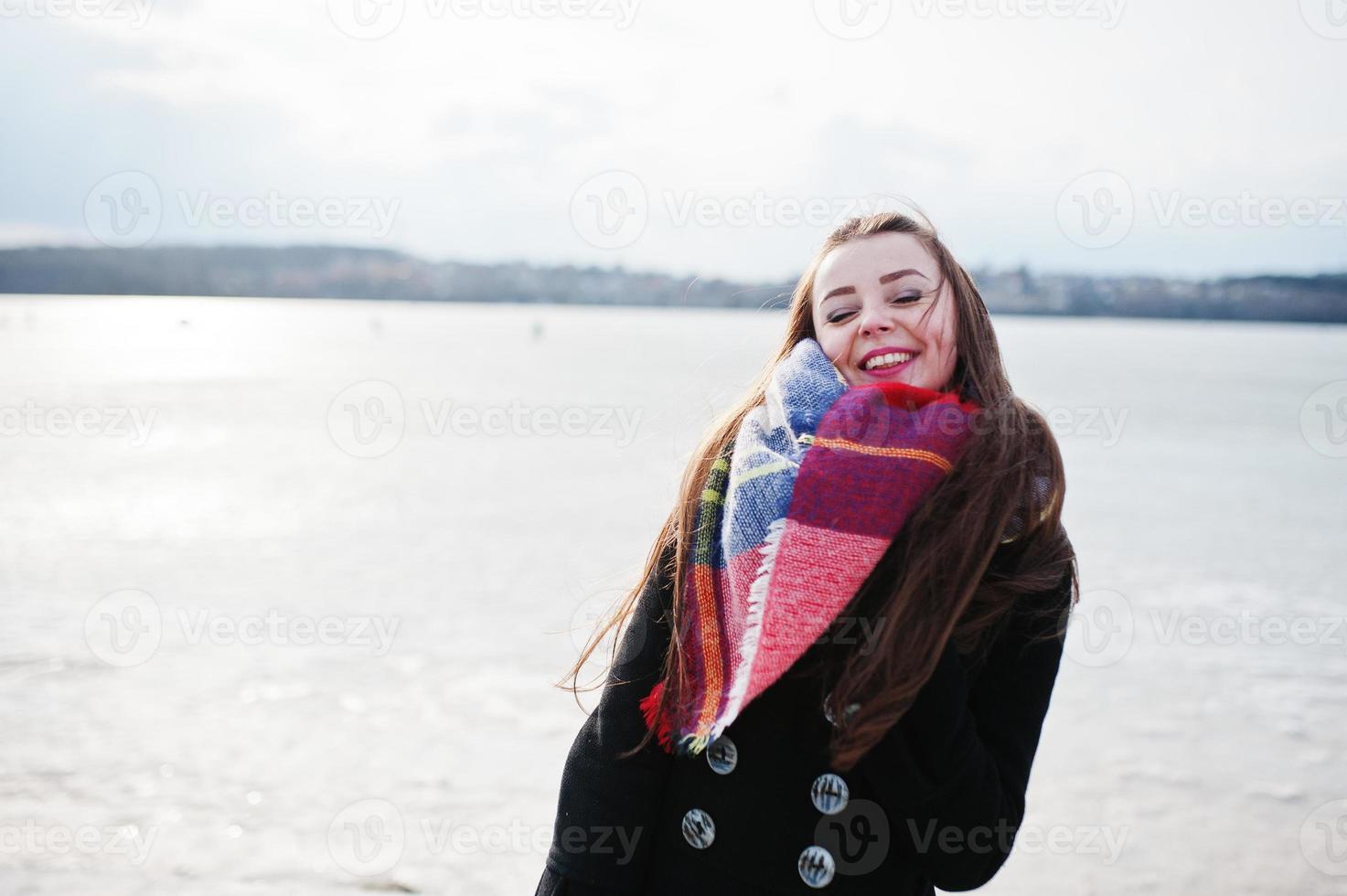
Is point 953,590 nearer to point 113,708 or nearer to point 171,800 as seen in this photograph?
point 171,800

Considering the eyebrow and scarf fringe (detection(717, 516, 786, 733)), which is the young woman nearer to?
scarf fringe (detection(717, 516, 786, 733))

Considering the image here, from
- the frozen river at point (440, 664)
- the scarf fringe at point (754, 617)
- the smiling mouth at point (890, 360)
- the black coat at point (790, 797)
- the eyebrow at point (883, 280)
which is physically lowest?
the frozen river at point (440, 664)

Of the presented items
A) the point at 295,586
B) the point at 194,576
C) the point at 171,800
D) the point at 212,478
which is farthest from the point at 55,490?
the point at 171,800

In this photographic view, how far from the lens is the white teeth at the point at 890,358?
196cm

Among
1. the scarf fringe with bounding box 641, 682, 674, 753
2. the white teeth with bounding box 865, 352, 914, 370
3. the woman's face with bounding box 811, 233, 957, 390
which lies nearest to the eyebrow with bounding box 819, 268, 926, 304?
the woman's face with bounding box 811, 233, 957, 390

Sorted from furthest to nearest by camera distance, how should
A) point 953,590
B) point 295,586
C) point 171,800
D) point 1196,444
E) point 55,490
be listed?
point 1196,444 < point 55,490 < point 295,586 < point 171,800 < point 953,590

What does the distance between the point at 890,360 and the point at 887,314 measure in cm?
9

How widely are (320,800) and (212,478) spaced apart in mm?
9080

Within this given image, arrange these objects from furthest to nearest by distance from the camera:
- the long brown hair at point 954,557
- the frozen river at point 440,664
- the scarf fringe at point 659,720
Result: the frozen river at point 440,664 → the scarf fringe at point 659,720 → the long brown hair at point 954,557

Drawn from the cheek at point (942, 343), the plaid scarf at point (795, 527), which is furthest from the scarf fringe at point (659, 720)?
the cheek at point (942, 343)

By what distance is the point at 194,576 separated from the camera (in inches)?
317

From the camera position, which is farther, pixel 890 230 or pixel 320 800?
pixel 320 800

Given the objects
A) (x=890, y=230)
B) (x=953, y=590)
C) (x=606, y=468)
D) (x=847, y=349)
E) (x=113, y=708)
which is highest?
(x=890, y=230)

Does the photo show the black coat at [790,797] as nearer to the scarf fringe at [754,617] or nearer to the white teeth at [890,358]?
the scarf fringe at [754,617]
